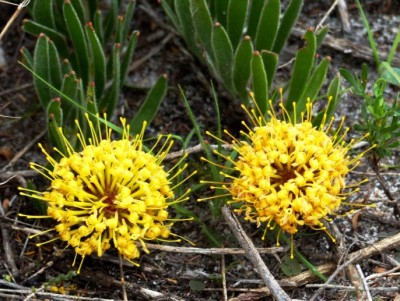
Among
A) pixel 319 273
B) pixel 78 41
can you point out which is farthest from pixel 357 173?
pixel 78 41

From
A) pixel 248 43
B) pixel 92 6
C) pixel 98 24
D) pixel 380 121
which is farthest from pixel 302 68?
pixel 92 6

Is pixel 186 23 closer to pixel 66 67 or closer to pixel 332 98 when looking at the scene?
pixel 66 67

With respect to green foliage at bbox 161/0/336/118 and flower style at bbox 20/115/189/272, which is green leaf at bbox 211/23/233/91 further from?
flower style at bbox 20/115/189/272

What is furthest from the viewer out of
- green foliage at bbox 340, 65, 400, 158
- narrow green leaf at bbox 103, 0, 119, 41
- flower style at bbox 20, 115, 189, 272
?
narrow green leaf at bbox 103, 0, 119, 41

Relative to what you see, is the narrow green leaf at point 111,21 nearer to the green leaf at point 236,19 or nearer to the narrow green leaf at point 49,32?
the narrow green leaf at point 49,32

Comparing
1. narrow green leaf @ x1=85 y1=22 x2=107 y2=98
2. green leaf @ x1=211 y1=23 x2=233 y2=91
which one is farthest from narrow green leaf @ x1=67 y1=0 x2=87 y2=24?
green leaf @ x1=211 y1=23 x2=233 y2=91

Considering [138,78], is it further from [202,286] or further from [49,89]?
[202,286]
